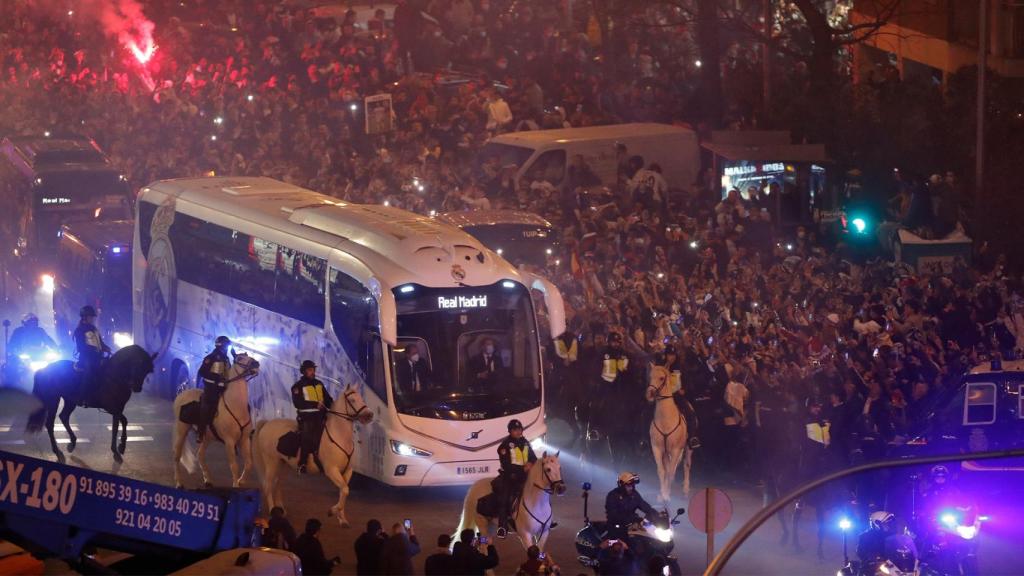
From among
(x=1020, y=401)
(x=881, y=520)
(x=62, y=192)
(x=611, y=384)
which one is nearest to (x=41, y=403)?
(x=611, y=384)

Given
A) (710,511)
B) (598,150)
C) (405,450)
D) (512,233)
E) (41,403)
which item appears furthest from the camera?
(598,150)

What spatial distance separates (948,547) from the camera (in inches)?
629

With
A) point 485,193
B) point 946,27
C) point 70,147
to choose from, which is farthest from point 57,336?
point 946,27

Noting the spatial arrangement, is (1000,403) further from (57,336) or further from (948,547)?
(57,336)

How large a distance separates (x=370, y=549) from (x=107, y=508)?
3686 mm

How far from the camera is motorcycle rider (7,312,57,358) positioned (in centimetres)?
2456

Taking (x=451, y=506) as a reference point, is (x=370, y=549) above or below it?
above

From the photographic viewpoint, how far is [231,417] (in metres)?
20.6

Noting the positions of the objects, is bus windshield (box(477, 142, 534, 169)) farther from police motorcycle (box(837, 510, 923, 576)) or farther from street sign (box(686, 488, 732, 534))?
police motorcycle (box(837, 510, 923, 576))

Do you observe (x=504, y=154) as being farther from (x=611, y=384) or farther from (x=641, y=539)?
(x=641, y=539)

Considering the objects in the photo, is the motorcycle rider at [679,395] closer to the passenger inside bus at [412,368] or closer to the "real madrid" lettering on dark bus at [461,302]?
the "real madrid" lettering on dark bus at [461,302]

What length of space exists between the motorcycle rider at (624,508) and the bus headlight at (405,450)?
3.72 m

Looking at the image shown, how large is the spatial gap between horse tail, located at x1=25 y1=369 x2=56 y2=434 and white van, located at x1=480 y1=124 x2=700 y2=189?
1159 cm

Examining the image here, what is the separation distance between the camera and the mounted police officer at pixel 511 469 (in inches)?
677
